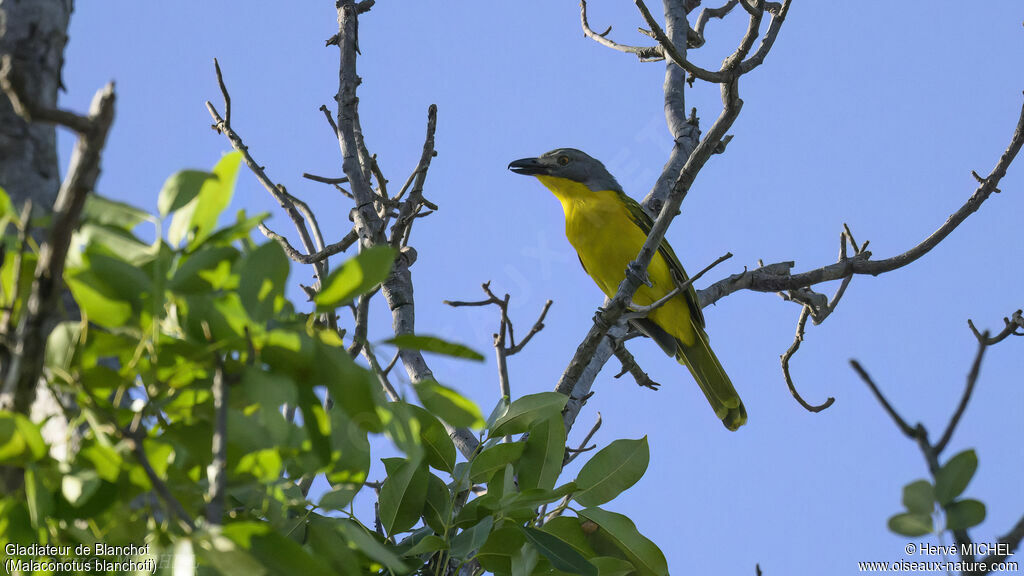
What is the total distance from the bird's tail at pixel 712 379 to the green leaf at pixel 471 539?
514 cm

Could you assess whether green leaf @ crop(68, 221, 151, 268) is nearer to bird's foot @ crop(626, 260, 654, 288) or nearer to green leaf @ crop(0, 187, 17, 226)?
green leaf @ crop(0, 187, 17, 226)

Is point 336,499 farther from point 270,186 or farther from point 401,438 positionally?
point 270,186

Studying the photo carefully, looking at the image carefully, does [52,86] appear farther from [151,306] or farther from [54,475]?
[54,475]

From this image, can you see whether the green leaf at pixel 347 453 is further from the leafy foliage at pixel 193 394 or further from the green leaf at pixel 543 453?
the green leaf at pixel 543 453

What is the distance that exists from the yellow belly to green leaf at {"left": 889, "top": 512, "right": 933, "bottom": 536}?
5.39 meters

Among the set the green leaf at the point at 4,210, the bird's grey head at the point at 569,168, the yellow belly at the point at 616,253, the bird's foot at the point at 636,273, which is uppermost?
the bird's grey head at the point at 569,168

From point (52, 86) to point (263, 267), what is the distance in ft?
2.28

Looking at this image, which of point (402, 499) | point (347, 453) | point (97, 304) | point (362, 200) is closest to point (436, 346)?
point (347, 453)

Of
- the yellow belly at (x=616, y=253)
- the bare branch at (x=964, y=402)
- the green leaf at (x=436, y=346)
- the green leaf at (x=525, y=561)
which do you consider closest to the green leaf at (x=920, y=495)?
the bare branch at (x=964, y=402)

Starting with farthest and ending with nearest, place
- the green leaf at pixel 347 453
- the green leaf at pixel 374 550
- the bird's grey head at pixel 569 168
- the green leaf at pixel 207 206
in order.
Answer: the bird's grey head at pixel 569 168
the green leaf at pixel 347 453
the green leaf at pixel 207 206
the green leaf at pixel 374 550

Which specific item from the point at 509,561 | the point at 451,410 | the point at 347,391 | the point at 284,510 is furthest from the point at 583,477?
the point at 347,391

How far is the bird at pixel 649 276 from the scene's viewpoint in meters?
6.93

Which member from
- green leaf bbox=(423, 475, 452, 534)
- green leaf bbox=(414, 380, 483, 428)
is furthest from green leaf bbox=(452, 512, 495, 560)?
green leaf bbox=(414, 380, 483, 428)

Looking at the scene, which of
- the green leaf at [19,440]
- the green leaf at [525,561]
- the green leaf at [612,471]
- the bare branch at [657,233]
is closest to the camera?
the green leaf at [19,440]
